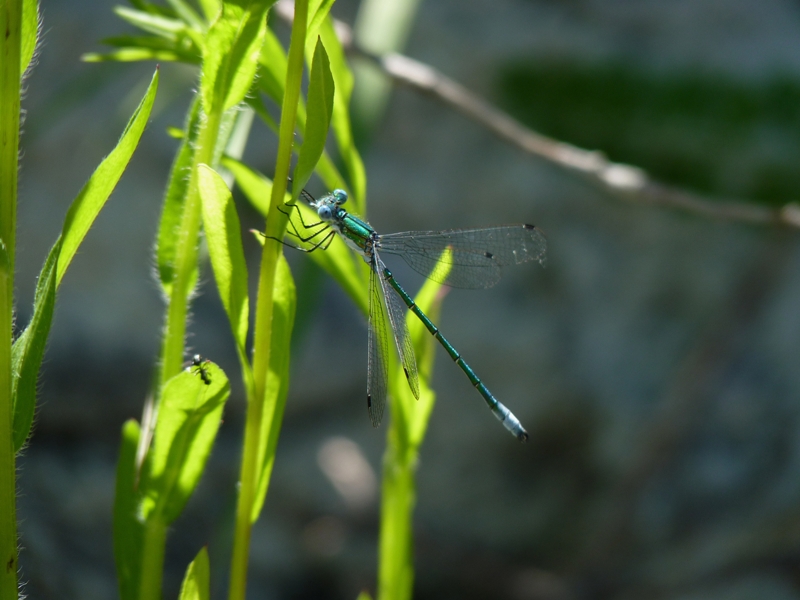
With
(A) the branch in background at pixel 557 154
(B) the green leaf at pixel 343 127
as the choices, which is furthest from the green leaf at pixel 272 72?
(A) the branch in background at pixel 557 154

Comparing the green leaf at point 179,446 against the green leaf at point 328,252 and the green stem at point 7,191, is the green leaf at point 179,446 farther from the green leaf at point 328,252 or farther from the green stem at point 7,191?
the green leaf at point 328,252

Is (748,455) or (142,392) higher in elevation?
(748,455)

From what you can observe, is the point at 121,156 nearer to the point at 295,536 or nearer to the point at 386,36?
the point at 386,36

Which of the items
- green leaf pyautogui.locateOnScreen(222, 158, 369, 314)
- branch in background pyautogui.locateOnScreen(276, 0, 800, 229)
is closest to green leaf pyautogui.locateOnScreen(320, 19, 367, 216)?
green leaf pyautogui.locateOnScreen(222, 158, 369, 314)

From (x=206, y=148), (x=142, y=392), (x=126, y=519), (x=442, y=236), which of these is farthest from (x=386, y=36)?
(x=142, y=392)

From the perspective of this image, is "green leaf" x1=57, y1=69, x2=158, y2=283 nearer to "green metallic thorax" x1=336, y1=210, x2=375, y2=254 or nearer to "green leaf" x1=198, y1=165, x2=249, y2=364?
"green leaf" x1=198, y1=165, x2=249, y2=364
